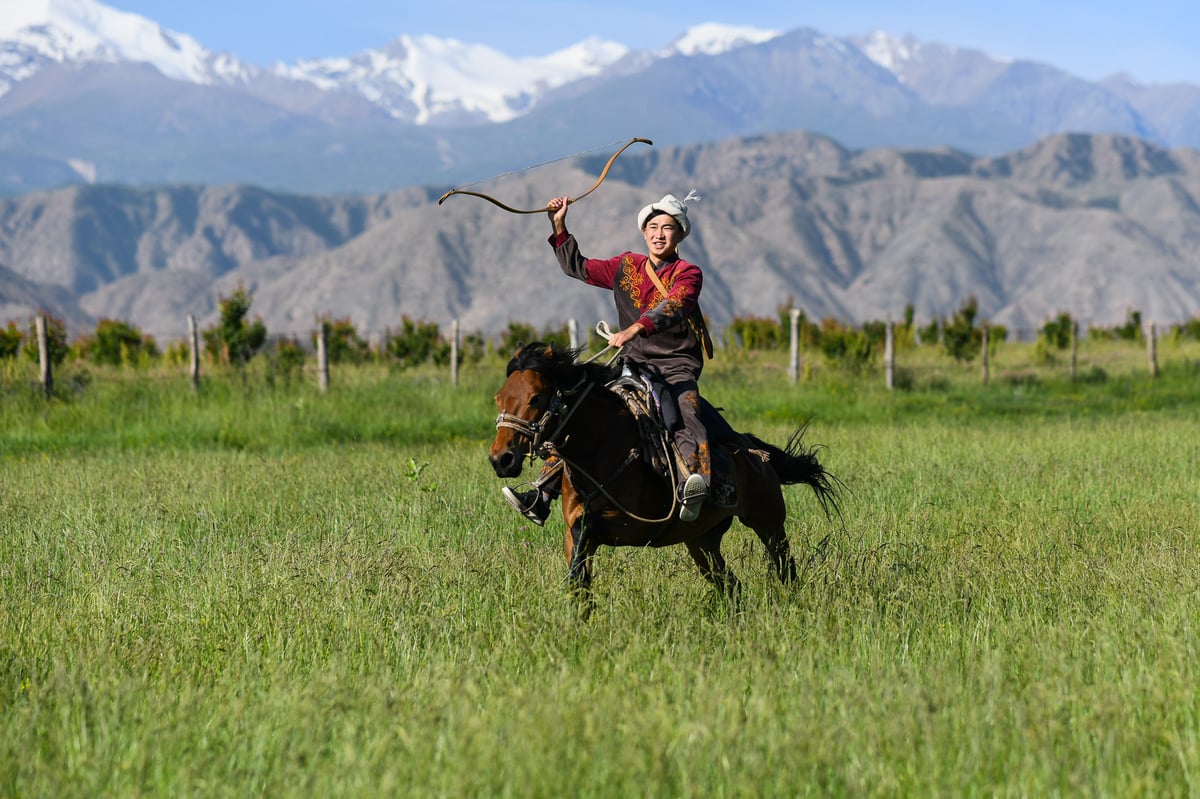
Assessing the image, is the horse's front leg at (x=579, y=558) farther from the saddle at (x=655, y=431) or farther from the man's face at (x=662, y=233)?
the man's face at (x=662, y=233)

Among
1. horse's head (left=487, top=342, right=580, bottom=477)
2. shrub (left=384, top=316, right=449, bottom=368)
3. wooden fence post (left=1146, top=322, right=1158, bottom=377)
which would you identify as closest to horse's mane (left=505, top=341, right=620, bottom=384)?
horse's head (left=487, top=342, right=580, bottom=477)

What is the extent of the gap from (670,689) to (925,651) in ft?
Result: 5.37

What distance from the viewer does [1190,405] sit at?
2405 centimetres

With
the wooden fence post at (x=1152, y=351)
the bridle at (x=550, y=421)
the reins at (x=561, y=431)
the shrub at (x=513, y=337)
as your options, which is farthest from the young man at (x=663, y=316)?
the shrub at (x=513, y=337)

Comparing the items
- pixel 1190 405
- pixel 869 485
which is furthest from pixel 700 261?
pixel 869 485

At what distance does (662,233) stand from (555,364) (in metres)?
1.21

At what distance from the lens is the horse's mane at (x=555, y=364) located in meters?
6.09

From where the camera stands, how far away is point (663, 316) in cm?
652

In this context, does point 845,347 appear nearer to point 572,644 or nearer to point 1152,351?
point 1152,351

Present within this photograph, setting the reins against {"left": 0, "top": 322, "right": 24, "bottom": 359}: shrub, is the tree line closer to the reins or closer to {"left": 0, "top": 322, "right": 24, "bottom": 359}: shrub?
{"left": 0, "top": 322, "right": 24, "bottom": 359}: shrub

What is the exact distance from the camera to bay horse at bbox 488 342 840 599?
595cm

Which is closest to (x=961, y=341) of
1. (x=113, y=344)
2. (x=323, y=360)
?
(x=323, y=360)

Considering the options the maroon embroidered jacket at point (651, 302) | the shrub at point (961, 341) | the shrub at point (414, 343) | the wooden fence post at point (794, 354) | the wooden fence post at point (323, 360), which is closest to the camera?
the maroon embroidered jacket at point (651, 302)

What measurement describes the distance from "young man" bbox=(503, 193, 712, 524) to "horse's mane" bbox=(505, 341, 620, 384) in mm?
207
